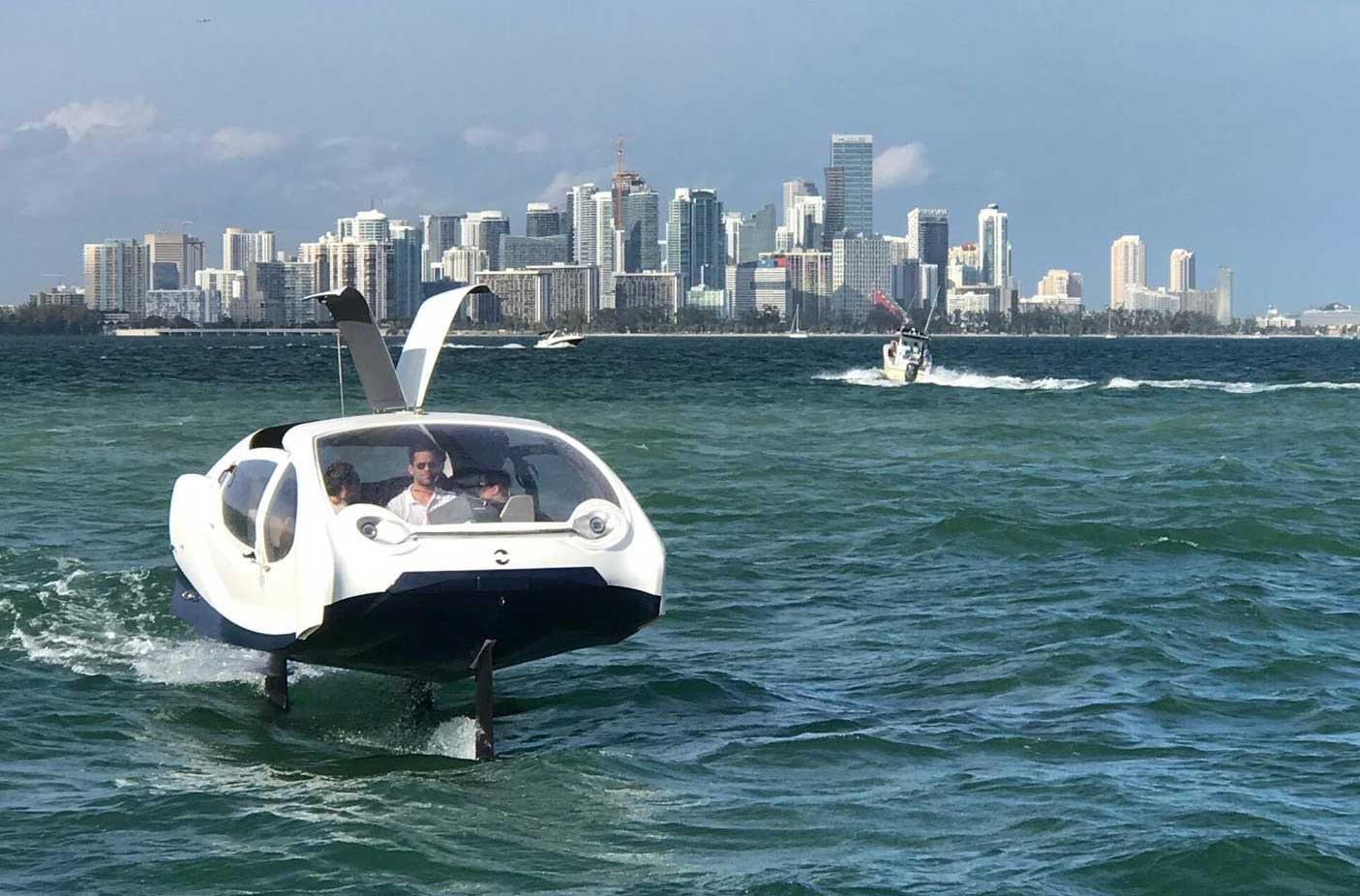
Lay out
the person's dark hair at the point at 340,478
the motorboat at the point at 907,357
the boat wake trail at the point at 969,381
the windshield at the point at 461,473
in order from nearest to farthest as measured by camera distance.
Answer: the person's dark hair at the point at 340,478 < the windshield at the point at 461,473 < the boat wake trail at the point at 969,381 < the motorboat at the point at 907,357

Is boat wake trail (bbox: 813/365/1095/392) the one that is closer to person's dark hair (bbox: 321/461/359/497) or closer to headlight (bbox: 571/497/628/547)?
headlight (bbox: 571/497/628/547)

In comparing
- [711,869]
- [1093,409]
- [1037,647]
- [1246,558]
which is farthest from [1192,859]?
[1093,409]

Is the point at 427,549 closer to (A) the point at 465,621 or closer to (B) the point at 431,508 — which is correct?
(A) the point at 465,621

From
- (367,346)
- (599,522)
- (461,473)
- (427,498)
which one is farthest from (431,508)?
(367,346)

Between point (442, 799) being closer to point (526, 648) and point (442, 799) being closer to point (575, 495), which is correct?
point (526, 648)

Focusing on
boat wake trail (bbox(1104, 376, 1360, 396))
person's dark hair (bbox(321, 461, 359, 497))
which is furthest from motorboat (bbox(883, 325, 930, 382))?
person's dark hair (bbox(321, 461, 359, 497))

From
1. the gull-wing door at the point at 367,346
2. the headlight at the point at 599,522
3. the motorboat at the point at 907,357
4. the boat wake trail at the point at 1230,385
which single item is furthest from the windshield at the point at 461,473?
the motorboat at the point at 907,357

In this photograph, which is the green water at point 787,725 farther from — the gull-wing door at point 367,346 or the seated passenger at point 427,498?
the gull-wing door at point 367,346
